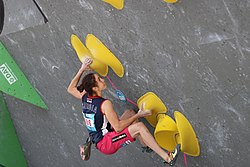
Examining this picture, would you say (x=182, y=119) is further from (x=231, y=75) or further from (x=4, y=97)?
(x=4, y=97)

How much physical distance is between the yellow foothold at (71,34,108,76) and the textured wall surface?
0.18 ft

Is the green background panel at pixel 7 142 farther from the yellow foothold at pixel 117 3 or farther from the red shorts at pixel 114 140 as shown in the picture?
the yellow foothold at pixel 117 3

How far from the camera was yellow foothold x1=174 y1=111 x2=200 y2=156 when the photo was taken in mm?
3072

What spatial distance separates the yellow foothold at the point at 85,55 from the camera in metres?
3.47

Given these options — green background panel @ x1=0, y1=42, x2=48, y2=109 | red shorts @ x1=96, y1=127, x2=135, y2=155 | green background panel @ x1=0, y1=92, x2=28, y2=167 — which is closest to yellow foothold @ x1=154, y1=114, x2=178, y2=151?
red shorts @ x1=96, y1=127, x2=135, y2=155

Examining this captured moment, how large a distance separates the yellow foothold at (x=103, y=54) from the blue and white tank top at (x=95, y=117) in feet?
0.87

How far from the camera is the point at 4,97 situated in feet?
15.1

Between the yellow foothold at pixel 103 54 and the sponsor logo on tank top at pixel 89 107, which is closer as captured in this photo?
the sponsor logo on tank top at pixel 89 107

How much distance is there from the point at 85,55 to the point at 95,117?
0.46 metres

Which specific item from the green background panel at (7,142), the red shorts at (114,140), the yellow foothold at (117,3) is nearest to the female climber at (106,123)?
the red shorts at (114,140)

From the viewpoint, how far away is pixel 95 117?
129 inches

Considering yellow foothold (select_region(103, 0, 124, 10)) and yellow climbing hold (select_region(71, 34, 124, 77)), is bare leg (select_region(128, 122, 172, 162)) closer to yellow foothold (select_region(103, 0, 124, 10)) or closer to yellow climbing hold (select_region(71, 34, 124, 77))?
yellow climbing hold (select_region(71, 34, 124, 77))

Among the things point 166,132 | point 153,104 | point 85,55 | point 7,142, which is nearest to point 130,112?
point 153,104

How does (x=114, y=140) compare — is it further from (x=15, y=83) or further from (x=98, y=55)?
(x=15, y=83)
